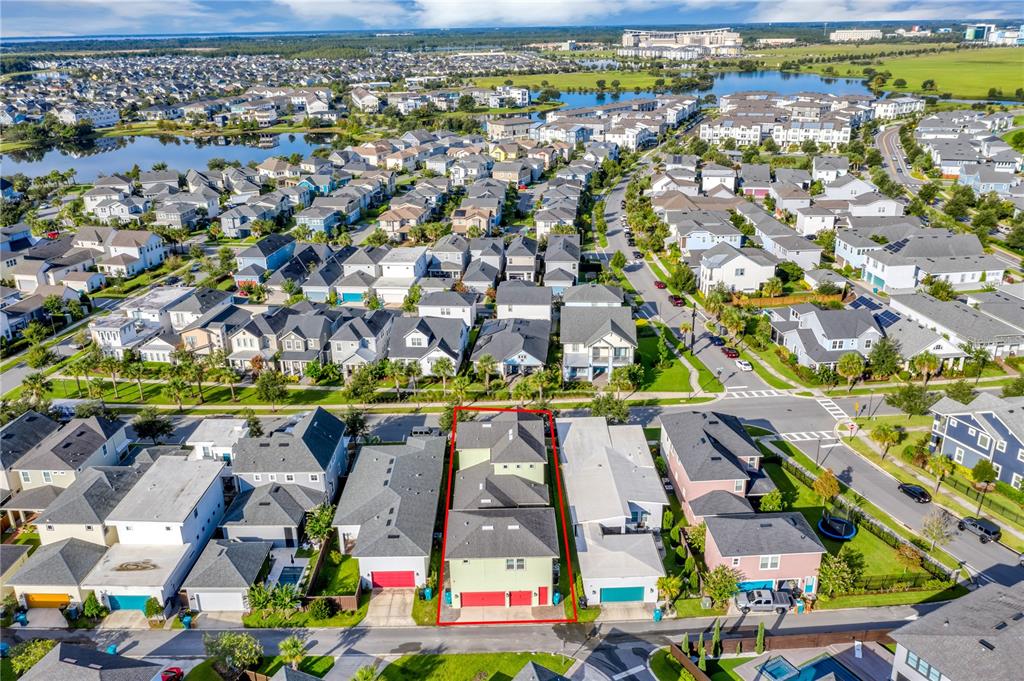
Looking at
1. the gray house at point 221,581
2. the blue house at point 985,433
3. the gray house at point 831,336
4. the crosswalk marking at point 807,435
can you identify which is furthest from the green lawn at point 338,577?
the gray house at point 831,336

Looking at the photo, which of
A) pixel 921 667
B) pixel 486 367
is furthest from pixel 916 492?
pixel 486 367

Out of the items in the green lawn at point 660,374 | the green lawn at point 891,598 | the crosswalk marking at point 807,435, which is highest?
the green lawn at point 660,374

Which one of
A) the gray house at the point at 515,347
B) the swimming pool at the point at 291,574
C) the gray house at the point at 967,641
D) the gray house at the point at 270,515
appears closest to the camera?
the gray house at the point at 967,641

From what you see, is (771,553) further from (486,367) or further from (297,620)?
(486,367)

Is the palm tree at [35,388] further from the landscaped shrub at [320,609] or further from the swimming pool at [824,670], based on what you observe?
the swimming pool at [824,670]

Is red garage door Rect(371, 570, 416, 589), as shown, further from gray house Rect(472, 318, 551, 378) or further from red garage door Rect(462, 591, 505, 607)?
gray house Rect(472, 318, 551, 378)

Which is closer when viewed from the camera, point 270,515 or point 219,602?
point 219,602
